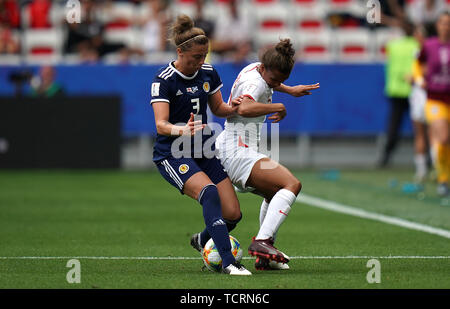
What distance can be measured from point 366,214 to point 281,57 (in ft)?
15.4

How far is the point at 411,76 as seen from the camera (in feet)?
50.9

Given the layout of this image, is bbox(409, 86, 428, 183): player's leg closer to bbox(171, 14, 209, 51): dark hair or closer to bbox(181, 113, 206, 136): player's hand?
bbox(171, 14, 209, 51): dark hair

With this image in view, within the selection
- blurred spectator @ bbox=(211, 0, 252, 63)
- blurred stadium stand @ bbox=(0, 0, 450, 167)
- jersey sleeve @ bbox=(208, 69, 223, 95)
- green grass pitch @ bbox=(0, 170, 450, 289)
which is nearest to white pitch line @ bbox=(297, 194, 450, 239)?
green grass pitch @ bbox=(0, 170, 450, 289)

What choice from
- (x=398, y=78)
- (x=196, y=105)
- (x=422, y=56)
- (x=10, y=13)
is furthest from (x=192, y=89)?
(x=10, y=13)

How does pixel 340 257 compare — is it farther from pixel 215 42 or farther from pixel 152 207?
pixel 215 42

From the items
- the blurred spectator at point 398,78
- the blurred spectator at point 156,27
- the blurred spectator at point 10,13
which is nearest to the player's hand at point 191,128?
the blurred spectator at point 398,78

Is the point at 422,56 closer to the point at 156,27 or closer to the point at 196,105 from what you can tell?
the point at 156,27

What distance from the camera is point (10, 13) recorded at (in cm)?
2017

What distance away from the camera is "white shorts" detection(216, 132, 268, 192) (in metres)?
7.65

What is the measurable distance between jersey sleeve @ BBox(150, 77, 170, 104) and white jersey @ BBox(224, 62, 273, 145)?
0.66m

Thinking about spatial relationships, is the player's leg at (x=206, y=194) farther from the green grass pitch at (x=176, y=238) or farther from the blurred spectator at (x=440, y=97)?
the blurred spectator at (x=440, y=97)
